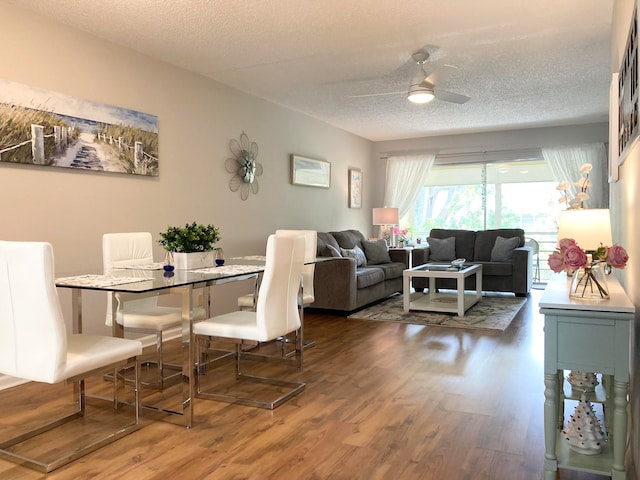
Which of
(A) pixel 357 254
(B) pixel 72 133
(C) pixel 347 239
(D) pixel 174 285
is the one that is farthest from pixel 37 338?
(C) pixel 347 239

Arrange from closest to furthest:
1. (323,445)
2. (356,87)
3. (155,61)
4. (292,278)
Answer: (323,445) < (292,278) < (155,61) < (356,87)

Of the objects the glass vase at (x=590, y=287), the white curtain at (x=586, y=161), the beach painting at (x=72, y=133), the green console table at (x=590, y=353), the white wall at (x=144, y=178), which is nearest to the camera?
the green console table at (x=590, y=353)

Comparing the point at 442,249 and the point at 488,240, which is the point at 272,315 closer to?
the point at 442,249

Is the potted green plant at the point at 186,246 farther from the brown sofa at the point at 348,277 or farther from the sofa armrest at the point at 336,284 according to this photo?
the sofa armrest at the point at 336,284

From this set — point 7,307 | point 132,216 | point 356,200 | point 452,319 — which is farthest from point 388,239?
point 7,307

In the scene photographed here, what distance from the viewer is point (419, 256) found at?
7.70 meters

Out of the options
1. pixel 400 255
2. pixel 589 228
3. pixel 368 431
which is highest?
pixel 589 228

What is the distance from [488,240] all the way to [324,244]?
2.93m

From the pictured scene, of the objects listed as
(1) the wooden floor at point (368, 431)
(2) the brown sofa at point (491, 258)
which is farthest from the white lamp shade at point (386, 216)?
(1) the wooden floor at point (368, 431)

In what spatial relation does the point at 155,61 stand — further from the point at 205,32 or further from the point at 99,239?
the point at 99,239

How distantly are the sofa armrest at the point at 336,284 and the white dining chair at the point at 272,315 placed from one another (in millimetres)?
2440

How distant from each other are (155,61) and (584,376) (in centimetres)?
406

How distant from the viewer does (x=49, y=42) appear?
3604 mm

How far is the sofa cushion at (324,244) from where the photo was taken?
5984 millimetres
